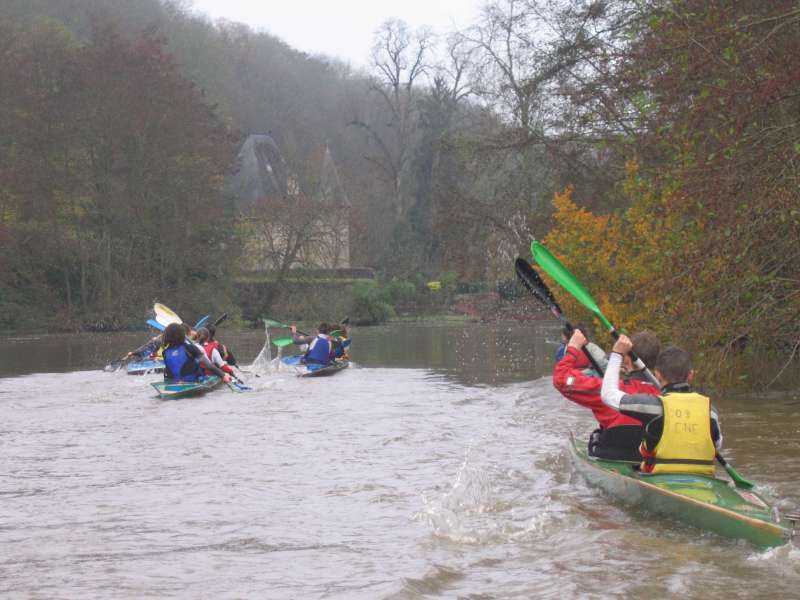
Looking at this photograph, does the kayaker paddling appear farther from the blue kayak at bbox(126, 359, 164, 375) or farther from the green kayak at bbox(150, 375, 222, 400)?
the blue kayak at bbox(126, 359, 164, 375)

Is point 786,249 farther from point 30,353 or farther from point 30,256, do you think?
point 30,256

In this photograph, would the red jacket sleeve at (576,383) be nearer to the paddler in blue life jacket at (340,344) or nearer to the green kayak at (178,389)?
the green kayak at (178,389)

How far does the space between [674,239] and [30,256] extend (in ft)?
114

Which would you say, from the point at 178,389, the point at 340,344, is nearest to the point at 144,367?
the point at 340,344

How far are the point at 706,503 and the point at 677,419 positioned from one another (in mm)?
618

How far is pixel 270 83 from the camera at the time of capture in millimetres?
86562

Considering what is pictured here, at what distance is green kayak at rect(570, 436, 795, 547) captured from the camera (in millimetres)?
7332

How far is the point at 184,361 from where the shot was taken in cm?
1900

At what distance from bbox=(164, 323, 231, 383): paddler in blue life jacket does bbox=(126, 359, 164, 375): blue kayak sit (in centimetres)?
474

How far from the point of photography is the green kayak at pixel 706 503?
733cm

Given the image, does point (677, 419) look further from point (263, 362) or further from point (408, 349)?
point (408, 349)

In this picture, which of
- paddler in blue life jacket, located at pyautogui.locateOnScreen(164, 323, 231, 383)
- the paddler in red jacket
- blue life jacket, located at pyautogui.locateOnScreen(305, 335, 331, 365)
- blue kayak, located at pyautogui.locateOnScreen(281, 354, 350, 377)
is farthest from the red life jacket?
blue life jacket, located at pyautogui.locateOnScreen(305, 335, 331, 365)

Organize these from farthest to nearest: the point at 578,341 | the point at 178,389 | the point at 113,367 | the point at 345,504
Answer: the point at 113,367 → the point at 178,389 → the point at 345,504 → the point at 578,341

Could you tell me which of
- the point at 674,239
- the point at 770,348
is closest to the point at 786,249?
the point at 674,239
